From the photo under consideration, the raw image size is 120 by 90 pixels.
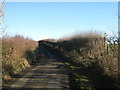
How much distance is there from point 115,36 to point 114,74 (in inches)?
82.4

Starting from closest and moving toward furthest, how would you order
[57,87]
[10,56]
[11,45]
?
[57,87] → [10,56] → [11,45]

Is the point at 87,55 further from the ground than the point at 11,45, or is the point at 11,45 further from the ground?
the point at 11,45

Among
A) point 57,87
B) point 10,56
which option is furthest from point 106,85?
point 10,56

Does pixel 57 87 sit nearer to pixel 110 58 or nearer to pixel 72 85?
pixel 72 85

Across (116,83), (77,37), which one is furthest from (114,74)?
(77,37)

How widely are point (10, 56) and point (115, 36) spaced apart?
8098mm

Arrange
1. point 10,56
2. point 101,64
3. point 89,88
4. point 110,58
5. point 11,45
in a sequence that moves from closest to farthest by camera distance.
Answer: point 89,88 → point 110,58 → point 101,64 → point 10,56 → point 11,45

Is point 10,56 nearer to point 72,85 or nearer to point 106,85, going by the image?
point 72,85

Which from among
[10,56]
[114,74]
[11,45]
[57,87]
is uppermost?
[11,45]

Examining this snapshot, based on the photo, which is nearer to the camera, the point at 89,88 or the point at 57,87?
the point at 89,88

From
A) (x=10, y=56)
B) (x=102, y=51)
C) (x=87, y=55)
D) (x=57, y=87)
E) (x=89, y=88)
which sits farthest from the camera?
(x=87, y=55)

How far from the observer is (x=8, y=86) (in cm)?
871

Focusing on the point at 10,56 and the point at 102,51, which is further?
the point at 10,56

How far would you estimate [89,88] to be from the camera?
786 centimetres
